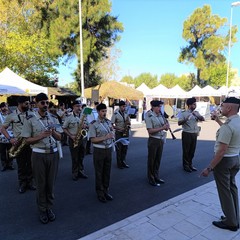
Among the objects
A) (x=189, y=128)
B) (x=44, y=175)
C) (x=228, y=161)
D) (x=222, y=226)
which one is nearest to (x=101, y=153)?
(x=44, y=175)

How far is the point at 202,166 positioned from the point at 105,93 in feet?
41.2

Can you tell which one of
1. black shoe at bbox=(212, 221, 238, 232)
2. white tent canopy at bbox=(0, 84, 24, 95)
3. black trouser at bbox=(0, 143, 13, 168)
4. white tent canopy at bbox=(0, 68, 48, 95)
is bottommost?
black shoe at bbox=(212, 221, 238, 232)

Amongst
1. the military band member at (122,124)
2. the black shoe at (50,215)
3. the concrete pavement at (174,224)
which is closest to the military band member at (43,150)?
the black shoe at (50,215)

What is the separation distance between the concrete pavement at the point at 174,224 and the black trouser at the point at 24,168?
2.55 meters

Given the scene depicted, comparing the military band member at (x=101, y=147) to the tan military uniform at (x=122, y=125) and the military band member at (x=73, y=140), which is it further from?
the tan military uniform at (x=122, y=125)

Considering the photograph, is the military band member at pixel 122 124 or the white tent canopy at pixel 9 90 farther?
the white tent canopy at pixel 9 90

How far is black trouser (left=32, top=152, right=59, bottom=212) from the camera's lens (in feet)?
12.7

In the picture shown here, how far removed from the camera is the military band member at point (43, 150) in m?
3.86

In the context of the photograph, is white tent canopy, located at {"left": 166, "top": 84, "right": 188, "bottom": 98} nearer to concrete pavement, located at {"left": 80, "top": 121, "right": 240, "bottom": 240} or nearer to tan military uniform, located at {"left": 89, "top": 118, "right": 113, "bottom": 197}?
concrete pavement, located at {"left": 80, "top": 121, "right": 240, "bottom": 240}

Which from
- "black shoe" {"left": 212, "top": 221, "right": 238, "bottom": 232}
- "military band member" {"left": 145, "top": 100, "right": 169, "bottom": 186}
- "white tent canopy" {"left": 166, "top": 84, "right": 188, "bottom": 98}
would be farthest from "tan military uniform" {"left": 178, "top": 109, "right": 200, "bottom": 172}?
"white tent canopy" {"left": 166, "top": 84, "right": 188, "bottom": 98}

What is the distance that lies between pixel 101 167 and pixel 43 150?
1301mm

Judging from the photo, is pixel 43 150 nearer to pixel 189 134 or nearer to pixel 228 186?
pixel 228 186


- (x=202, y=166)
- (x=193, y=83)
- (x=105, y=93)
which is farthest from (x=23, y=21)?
(x=193, y=83)

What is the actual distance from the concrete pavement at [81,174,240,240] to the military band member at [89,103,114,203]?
99 cm
